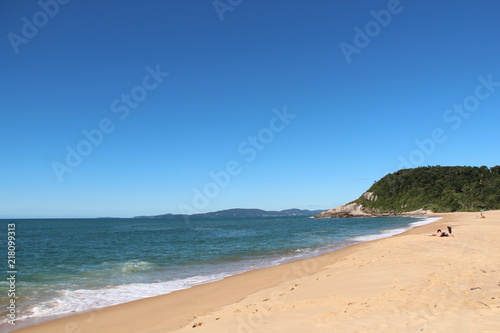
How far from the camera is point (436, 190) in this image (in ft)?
379

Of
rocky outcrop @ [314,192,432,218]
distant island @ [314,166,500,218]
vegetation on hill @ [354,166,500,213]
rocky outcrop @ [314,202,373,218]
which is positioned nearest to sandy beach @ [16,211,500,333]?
distant island @ [314,166,500,218]

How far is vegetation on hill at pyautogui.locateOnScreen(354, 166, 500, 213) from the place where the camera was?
96.2 metres

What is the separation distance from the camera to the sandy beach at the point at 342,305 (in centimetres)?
577

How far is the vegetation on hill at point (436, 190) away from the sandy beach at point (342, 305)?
102437mm

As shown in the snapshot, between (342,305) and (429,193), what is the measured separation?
130 m

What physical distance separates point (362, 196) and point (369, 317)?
490 ft

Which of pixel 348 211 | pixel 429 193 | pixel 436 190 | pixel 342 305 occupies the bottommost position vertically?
pixel 348 211

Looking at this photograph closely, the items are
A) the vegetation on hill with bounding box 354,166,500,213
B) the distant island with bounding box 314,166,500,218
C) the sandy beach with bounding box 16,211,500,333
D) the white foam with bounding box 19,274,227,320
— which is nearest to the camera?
the sandy beach with bounding box 16,211,500,333

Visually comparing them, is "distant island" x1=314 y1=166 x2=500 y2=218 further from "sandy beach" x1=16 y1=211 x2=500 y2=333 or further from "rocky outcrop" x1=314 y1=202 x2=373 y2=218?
"sandy beach" x1=16 y1=211 x2=500 y2=333

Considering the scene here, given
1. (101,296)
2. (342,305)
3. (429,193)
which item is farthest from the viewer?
(429,193)

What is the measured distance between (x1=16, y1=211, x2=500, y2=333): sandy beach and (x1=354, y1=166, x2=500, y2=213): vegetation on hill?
102 metres

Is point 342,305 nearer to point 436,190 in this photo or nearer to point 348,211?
point 436,190

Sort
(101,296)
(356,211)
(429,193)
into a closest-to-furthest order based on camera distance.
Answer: (101,296)
(429,193)
(356,211)

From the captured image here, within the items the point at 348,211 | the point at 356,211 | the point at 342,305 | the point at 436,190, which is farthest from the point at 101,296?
the point at 348,211
